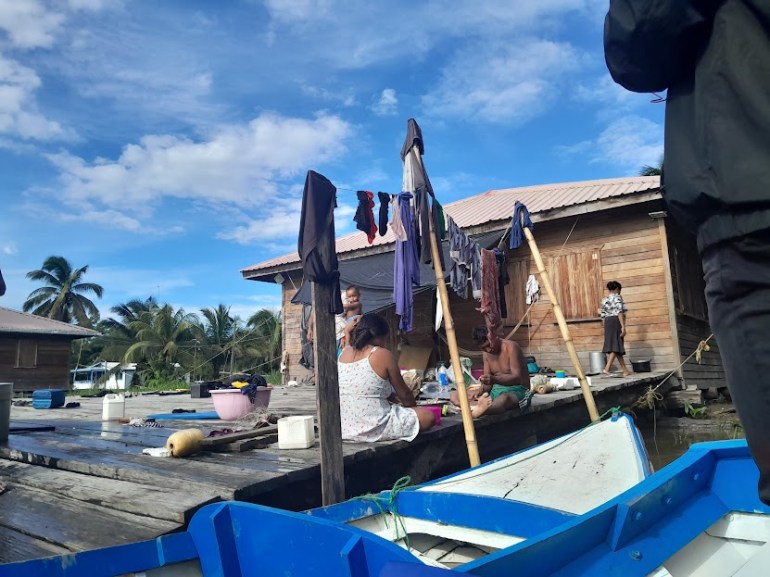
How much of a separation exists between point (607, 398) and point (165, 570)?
6990 mm

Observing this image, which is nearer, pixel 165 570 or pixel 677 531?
pixel 165 570

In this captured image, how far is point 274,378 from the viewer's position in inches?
687

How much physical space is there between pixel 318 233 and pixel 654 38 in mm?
2455

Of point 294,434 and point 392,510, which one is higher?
point 294,434

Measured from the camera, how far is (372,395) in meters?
3.98

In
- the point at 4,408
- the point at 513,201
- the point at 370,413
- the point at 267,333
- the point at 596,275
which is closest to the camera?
the point at 370,413

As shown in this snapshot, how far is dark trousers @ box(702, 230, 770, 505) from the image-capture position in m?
1.15

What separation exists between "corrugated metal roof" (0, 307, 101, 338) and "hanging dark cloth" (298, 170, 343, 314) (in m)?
22.0

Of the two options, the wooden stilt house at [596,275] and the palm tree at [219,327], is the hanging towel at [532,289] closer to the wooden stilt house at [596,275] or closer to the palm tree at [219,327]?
the wooden stilt house at [596,275]

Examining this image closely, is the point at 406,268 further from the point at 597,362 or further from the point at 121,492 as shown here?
the point at 597,362

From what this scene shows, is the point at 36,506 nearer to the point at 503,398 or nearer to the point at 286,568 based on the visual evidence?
the point at 286,568

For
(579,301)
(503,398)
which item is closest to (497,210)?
(579,301)

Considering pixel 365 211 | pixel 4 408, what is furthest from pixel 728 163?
pixel 4 408

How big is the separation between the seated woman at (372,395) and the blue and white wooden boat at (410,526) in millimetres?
882
